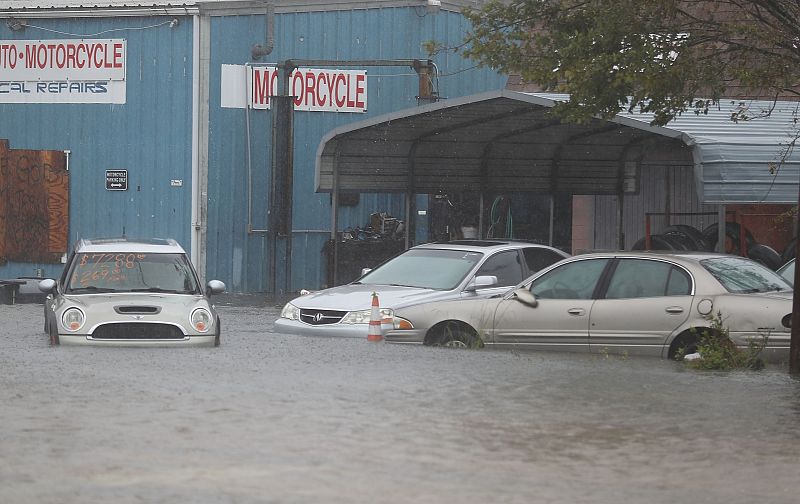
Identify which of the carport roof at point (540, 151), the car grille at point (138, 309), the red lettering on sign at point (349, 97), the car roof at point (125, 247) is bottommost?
the car grille at point (138, 309)

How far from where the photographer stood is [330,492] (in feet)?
24.7

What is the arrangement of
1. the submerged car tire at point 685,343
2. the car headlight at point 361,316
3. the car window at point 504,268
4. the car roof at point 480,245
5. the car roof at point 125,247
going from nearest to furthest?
the submerged car tire at point 685,343 < the car headlight at point 361,316 < the car roof at point 125,247 < the car window at point 504,268 < the car roof at point 480,245

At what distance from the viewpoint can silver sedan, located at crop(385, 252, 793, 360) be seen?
45.0 feet

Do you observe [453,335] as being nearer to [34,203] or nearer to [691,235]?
[691,235]

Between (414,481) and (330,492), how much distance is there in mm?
544

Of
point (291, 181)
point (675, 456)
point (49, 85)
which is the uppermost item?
point (49, 85)

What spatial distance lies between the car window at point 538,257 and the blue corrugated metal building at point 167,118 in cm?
1179

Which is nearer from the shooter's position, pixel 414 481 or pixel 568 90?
pixel 414 481

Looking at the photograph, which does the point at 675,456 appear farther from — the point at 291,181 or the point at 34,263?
the point at 34,263

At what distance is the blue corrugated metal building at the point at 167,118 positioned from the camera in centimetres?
2930

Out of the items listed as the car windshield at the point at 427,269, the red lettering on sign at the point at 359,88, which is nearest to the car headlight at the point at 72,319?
the car windshield at the point at 427,269

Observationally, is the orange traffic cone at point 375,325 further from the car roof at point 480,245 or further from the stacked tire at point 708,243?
the stacked tire at point 708,243

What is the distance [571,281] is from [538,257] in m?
3.12

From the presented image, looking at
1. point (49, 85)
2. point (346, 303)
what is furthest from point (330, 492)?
point (49, 85)
